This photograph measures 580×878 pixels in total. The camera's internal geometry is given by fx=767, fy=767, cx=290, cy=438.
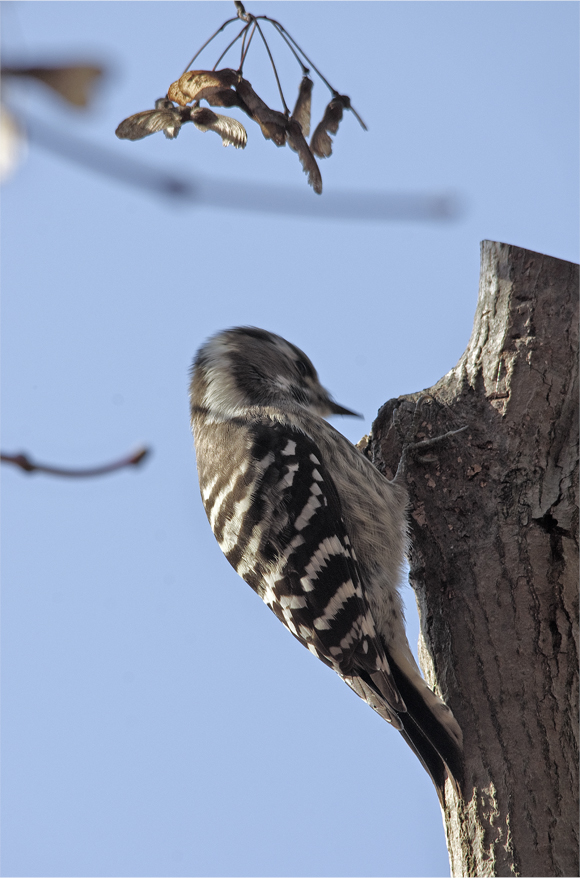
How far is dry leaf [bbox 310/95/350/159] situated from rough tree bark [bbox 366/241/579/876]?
1208 millimetres

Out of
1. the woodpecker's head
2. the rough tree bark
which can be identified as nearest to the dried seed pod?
the rough tree bark

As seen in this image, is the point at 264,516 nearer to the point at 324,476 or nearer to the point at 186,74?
the point at 324,476

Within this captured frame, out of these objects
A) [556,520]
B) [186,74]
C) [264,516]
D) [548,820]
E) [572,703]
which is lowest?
[548,820]

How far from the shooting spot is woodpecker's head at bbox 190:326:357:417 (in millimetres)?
3496

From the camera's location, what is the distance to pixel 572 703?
2.33 m

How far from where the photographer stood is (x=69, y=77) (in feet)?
1.67

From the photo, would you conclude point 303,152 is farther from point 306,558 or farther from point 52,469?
point 306,558

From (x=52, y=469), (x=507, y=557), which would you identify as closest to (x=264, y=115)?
(x=52, y=469)

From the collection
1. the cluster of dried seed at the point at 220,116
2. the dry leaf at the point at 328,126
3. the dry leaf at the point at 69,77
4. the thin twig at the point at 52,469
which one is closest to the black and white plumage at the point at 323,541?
the dry leaf at the point at 328,126

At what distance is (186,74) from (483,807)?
2.16 meters

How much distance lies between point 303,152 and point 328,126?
215 millimetres

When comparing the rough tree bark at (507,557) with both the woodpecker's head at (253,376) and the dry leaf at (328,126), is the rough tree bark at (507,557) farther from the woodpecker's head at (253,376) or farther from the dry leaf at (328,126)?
the dry leaf at (328,126)


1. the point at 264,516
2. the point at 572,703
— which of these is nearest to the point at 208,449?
the point at 264,516

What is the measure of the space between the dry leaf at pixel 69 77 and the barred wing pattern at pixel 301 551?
2.42 meters
